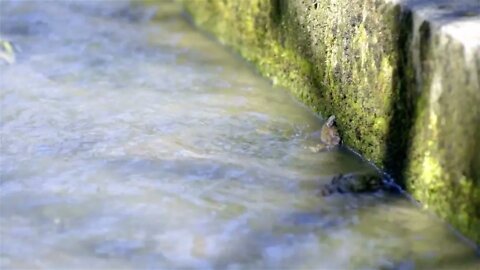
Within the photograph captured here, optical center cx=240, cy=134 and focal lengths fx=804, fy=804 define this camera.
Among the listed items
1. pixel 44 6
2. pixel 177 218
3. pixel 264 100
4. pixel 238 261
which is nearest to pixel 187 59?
pixel 264 100

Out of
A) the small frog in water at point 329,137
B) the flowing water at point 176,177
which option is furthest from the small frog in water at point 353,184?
the small frog in water at point 329,137

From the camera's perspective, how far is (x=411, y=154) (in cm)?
220

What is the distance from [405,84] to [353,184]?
338 mm

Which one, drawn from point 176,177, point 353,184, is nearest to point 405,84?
point 353,184

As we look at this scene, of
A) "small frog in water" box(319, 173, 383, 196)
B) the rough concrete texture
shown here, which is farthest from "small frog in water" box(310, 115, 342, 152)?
"small frog in water" box(319, 173, 383, 196)

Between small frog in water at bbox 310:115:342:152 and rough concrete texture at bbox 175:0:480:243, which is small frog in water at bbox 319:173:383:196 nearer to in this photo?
rough concrete texture at bbox 175:0:480:243

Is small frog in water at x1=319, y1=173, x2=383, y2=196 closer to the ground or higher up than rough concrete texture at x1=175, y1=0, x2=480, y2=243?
closer to the ground

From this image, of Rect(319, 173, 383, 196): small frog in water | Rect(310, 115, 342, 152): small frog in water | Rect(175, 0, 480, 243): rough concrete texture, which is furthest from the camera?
Rect(310, 115, 342, 152): small frog in water

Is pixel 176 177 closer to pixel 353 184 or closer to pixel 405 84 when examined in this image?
pixel 353 184

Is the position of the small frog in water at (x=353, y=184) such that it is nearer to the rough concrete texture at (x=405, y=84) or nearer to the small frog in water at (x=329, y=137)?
the rough concrete texture at (x=405, y=84)

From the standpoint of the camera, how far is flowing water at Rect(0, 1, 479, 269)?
2.02m

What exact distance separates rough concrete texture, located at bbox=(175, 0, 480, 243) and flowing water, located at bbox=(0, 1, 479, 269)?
0.29 ft

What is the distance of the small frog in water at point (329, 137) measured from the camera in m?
2.61

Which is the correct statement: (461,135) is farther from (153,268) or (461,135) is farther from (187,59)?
(187,59)
